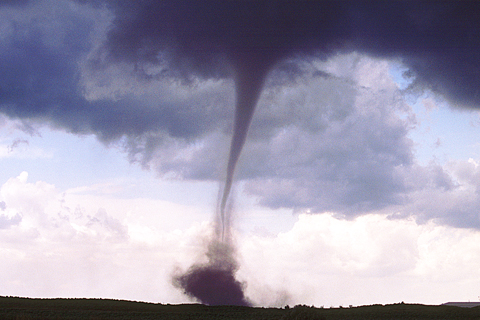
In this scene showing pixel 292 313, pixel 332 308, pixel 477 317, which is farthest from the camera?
pixel 332 308

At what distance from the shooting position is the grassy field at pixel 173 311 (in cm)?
7794

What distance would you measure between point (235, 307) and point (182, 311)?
1177 cm

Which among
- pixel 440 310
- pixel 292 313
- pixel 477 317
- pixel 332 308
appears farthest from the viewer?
pixel 332 308

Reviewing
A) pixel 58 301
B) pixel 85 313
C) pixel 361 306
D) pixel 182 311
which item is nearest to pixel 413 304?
pixel 361 306

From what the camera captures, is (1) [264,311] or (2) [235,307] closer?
(1) [264,311]

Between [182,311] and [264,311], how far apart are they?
1439 cm

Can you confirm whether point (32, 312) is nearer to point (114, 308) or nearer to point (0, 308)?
point (0, 308)

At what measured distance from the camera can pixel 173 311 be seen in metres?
89.9

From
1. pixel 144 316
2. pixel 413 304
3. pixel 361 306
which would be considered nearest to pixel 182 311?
pixel 144 316

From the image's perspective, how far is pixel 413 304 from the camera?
9844cm

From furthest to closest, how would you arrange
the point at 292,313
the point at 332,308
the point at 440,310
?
the point at 332,308 < the point at 440,310 < the point at 292,313

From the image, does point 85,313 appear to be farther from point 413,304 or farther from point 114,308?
point 413,304

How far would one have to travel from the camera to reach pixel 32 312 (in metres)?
78.2

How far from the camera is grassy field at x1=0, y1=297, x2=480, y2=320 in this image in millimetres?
77938
